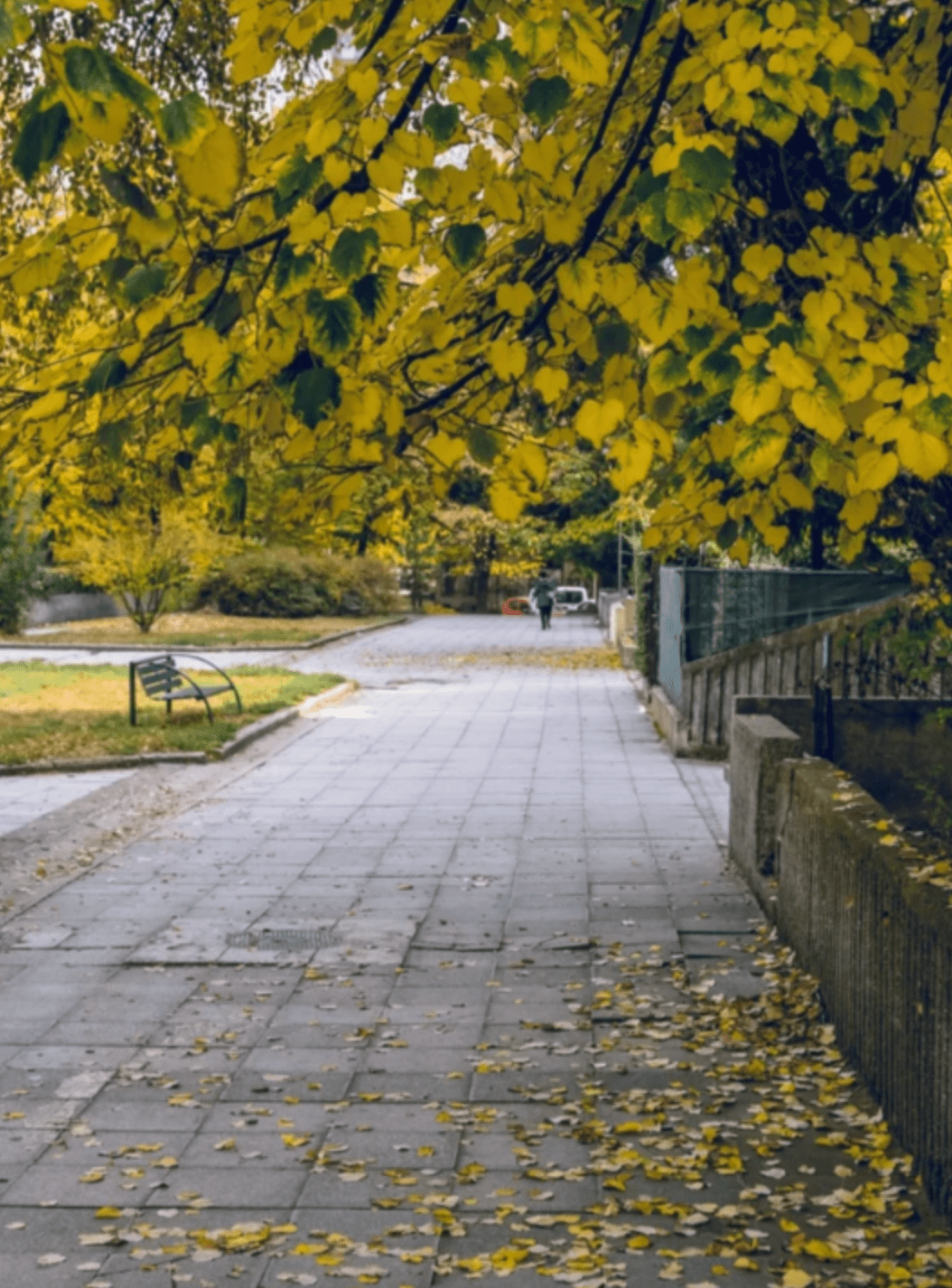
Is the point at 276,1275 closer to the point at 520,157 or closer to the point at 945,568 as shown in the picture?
the point at 520,157

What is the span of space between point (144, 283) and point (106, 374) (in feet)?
0.77

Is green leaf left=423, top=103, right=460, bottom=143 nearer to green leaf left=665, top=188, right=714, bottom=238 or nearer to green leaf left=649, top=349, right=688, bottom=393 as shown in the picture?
green leaf left=665, top=188, right=714, bottom=238

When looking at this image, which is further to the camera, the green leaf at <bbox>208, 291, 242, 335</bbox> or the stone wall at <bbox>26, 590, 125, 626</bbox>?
the stone wall at <bbox>26, 590, 125, 626</bbox>

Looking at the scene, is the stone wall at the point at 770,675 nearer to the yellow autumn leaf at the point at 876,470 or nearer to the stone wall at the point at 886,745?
the stone wall at the point at 886,745

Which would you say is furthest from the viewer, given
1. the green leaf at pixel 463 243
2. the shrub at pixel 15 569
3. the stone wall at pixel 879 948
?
the shrub at pixel 15 569

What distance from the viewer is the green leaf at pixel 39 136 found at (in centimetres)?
302

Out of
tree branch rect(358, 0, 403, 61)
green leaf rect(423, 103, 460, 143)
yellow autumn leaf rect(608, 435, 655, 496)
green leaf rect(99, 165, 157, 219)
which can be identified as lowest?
yellow autumn leaf rect(608, 435, 655, 496)

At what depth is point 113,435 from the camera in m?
4.40

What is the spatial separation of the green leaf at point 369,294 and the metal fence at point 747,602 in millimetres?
9987

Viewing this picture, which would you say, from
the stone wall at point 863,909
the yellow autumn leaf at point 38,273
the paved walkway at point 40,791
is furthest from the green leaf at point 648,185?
the paved walkway at point 40,791

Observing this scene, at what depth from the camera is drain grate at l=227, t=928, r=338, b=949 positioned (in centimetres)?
823

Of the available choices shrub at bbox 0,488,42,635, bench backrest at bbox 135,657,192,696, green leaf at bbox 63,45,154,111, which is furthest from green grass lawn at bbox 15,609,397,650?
green leaf at bbox 63,45,154,111

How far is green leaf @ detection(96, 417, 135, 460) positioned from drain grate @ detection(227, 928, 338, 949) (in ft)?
13.8

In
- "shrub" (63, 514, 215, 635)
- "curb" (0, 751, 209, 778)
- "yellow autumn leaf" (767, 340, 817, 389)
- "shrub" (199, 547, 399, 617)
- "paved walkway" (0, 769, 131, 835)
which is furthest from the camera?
"shrub" (199, 547, 399, 617)
